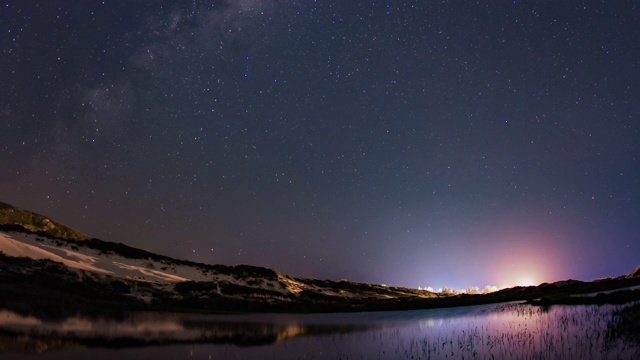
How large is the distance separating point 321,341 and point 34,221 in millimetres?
109515

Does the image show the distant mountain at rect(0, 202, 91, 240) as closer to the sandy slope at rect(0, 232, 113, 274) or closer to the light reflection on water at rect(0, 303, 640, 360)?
the sandy slope at rect(0, 232, 113, 274)

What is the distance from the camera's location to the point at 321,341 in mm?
18219

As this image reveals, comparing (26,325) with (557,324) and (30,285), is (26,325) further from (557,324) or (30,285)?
(557,324)

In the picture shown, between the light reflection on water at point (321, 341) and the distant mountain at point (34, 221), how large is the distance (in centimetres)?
9163

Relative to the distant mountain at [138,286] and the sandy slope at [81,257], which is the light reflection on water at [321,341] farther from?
the sandy slope at [81,257]

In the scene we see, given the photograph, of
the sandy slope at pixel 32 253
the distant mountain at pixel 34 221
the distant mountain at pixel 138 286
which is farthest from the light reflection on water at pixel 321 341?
the distant mountain at pixel 34 221

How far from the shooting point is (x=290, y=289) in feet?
232

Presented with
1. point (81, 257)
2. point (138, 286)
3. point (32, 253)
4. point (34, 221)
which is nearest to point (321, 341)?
point (138, 286)

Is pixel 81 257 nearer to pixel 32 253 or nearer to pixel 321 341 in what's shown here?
pixel 32 253

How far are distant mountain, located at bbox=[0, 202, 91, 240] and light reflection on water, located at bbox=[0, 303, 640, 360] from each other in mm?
91630

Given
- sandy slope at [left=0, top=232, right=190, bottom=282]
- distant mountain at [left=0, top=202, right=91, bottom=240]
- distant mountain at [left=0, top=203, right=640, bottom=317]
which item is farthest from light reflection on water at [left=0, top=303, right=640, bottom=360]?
distant mountain at [left=0, top=202, right=91, bottom=240]

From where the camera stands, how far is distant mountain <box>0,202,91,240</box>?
100062 millimetres

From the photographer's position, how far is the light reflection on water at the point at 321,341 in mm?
14070

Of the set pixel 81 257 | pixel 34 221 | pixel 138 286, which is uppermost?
pixel 34 221
